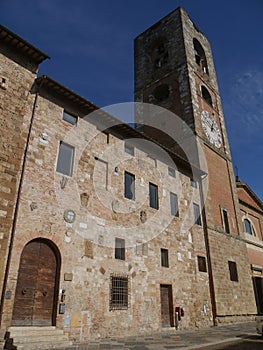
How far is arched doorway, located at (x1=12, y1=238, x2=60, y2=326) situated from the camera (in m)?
7.87

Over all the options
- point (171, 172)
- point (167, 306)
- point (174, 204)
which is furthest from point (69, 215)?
point (171, 172)

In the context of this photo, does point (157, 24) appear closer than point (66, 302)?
No

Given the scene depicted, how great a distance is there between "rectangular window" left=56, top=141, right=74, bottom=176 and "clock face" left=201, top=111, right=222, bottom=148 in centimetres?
1218

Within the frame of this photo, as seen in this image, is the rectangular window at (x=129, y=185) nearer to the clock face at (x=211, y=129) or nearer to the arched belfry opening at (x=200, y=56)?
the clock face at (x=211, y=129)

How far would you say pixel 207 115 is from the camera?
21.2 meters

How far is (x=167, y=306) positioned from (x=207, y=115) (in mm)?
14135

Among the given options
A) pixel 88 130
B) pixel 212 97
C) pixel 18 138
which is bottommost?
pixel 18 138

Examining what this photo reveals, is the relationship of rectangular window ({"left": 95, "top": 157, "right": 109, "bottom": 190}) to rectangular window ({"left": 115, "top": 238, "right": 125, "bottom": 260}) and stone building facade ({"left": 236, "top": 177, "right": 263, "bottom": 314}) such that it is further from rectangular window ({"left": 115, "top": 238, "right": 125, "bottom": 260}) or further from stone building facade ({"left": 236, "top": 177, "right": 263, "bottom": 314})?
stone building facade ({"left": 236, "top": 177, "right": 263, "bottom": 314})

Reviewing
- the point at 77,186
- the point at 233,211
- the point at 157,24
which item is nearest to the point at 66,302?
the point at 77,186

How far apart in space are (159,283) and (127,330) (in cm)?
250

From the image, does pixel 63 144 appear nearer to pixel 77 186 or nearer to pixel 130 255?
pixel 77 186

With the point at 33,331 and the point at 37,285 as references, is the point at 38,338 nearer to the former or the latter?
the point at 33,331

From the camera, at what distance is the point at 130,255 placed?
11.2 m

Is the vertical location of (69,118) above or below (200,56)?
below
